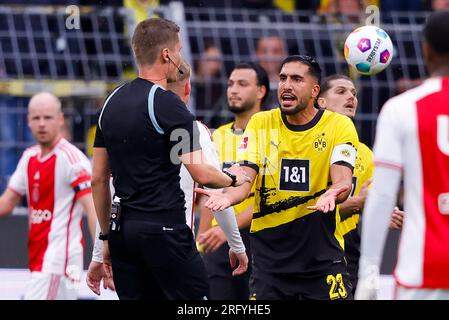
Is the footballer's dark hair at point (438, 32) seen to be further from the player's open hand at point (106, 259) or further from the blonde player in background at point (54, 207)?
the blonde player in background at point (54, 207)

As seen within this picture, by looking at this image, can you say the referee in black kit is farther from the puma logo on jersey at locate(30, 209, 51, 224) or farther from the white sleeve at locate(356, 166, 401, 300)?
the puma logo on jersey at locate(30, 209, 51, 224)

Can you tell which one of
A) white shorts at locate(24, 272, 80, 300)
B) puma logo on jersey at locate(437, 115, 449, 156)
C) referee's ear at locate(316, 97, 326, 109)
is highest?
referee's ear at locate(316, 97, 326, 109)

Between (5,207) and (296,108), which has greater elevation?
(296,108)

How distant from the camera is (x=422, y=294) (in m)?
5.54

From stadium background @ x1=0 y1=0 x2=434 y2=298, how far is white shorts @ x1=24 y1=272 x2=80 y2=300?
2.63 m

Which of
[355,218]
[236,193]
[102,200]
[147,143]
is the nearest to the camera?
[147,143]

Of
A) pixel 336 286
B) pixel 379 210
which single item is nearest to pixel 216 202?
pixel 336 286

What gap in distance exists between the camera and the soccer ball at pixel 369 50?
29.5 ft

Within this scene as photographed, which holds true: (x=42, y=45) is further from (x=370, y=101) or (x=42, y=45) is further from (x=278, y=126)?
(x=278, y=126)

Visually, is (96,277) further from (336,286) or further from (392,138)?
(392,138)

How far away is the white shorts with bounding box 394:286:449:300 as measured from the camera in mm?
5523

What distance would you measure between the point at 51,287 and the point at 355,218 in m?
2.78

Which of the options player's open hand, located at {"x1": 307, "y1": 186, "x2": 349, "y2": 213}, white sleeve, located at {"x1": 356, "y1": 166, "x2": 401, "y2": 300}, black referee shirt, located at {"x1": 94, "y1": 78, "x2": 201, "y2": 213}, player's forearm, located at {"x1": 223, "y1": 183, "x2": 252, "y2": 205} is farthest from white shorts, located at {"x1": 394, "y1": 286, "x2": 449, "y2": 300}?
player's forearm, located at {"x1": 223, "y1": 183, "x2": 252, "y2": 205}

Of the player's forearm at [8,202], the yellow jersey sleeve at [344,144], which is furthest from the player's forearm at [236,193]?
the player's forearm at [8,202]
